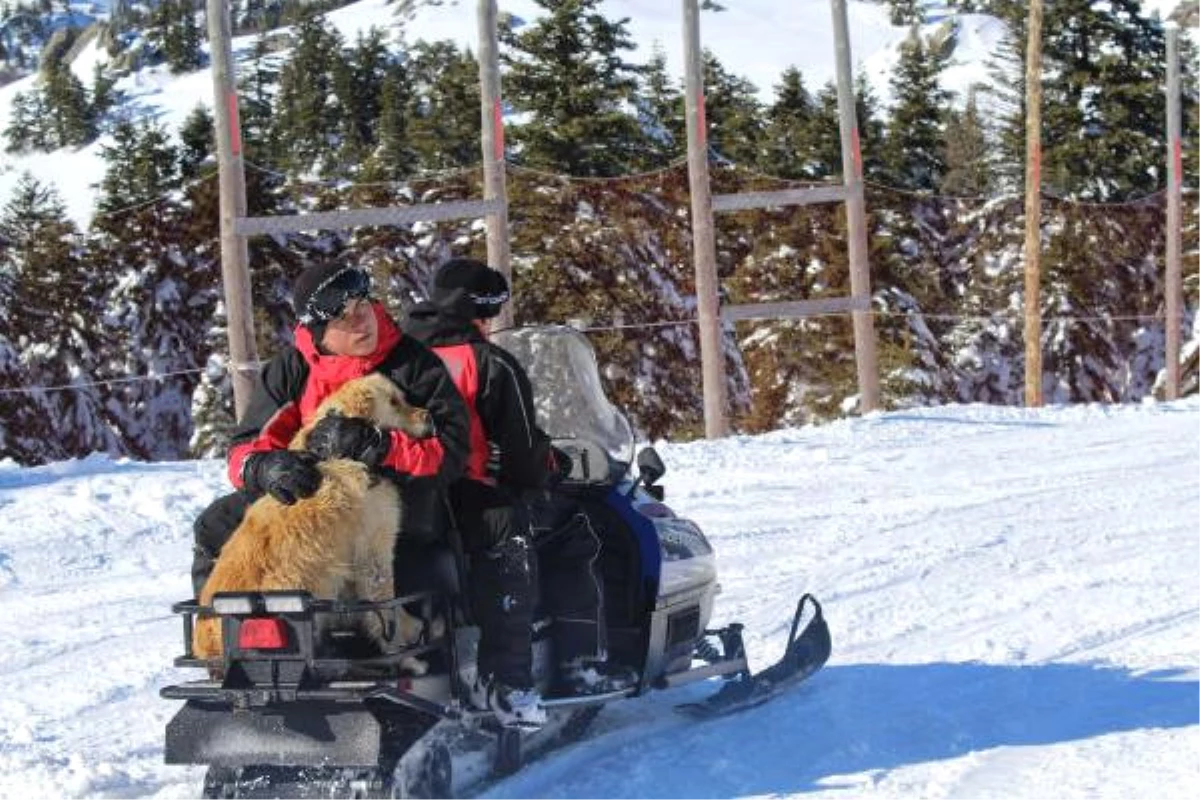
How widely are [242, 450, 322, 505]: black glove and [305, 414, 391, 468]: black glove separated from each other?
1.8 inches

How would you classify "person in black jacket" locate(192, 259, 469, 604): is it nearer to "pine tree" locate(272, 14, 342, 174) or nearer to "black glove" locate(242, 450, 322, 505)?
"black glove" locate(242, 450, 322, 505)

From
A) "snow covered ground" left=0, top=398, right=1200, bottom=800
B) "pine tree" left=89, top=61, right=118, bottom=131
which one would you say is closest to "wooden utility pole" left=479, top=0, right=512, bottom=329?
"snow covered ground" left=0, top=398, right=1200, bottom=800

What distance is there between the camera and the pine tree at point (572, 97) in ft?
118

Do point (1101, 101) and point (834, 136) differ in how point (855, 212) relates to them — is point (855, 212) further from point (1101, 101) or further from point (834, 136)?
point (1101, 101)

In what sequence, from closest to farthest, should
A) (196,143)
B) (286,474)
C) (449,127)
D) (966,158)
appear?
(286,474), (196,143), (449,127), (966,158)

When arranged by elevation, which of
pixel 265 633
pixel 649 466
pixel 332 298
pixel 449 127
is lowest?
pixel 265 633

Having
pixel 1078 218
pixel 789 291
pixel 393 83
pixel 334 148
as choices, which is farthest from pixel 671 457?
pixel 334 148

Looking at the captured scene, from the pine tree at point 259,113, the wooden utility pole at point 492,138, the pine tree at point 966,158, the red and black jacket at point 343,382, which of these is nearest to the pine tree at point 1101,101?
the pine tree at point 966,158

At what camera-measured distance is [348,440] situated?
4.10m

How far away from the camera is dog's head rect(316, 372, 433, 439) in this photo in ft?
13.8

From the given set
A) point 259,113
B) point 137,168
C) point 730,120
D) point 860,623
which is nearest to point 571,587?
point 860,623

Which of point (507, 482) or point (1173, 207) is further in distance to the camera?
point (1173, 207)

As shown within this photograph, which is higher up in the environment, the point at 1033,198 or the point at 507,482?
the point at 1033,198

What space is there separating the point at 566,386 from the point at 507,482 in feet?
2.57
